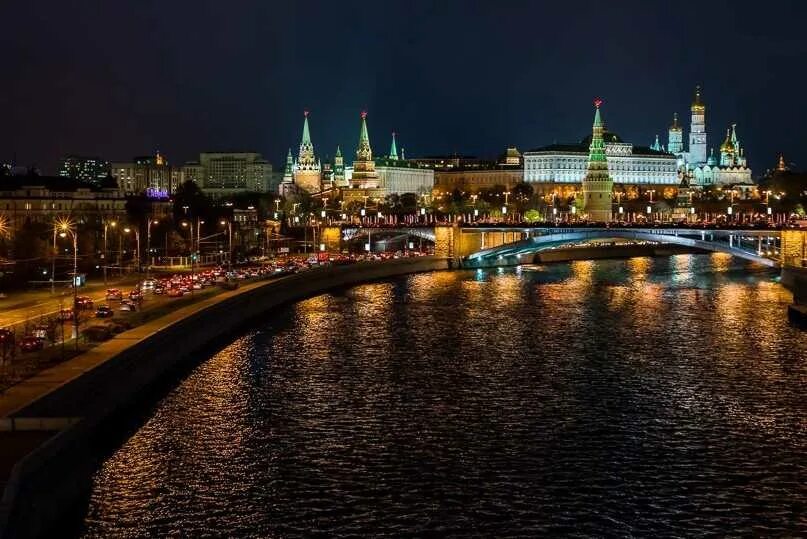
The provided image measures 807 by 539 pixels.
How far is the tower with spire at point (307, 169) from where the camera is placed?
15238 cm

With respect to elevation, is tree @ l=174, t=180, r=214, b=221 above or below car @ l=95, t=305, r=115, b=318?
above

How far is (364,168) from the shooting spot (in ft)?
463

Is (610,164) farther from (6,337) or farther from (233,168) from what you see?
(6,337)

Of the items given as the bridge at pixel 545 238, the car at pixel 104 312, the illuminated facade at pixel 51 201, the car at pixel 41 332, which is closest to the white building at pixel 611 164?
the bridge at pixel 545 238

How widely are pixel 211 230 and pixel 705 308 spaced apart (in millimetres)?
39639

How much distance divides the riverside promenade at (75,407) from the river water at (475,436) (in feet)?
2.07

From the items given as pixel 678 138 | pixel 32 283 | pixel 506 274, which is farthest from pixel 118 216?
pixel 678 138

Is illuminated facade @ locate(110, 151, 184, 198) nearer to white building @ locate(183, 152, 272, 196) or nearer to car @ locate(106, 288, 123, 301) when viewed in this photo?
white building @ locate(183, 152, 272, 196)

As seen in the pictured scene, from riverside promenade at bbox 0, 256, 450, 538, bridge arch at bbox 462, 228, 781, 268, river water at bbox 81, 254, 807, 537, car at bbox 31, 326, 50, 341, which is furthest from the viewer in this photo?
bridge arch at bbox 462, 228, 781, 268

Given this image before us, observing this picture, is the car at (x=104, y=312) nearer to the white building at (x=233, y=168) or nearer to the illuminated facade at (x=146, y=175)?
the illuminated facade at (x=146, y=175)

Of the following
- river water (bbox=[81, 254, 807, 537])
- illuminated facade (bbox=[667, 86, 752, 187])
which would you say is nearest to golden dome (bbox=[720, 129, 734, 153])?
illuminated facade (bbox=[667, 86, 752, 187])

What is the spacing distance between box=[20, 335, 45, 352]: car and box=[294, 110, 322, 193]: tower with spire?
129 metres

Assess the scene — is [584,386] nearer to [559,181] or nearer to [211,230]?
[211,230]

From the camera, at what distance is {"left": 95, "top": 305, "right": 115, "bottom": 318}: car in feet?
97.8
